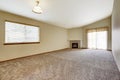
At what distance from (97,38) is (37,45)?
5.27 meters

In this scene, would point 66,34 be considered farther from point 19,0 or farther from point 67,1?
point 19,0

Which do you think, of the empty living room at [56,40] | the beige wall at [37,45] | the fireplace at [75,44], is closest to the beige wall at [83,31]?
the empty living room at [56,40]

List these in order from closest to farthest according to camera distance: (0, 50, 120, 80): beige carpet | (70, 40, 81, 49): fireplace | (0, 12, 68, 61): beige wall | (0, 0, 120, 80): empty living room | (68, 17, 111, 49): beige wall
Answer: (0, 50, 120, 80): beige carpet < (0, 0, 120, 80): empty living room < (0, 12, 68, 61): beige wall < (68, 17, 111, 49): beige wall < (70, 40, 81, 49): fireplace

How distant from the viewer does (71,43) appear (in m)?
8.53

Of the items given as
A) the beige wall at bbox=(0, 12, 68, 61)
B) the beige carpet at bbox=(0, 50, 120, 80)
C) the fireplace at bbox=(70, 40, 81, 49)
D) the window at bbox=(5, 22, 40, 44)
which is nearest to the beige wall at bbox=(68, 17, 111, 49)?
the fireplace at bbox=(70, 40, 81, 49)

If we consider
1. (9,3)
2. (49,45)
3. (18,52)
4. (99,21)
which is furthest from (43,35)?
(99,21)

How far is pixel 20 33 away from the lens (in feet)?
14.1

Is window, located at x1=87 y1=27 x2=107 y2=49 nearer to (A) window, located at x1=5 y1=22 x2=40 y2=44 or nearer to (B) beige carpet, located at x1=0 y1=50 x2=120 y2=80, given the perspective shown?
(B) beige carpet, located at x1=0 y1=50 x2=120 y2=80

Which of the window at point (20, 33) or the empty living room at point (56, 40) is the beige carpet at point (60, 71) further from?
the window at point (20, 33)

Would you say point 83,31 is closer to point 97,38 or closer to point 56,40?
point 97,38

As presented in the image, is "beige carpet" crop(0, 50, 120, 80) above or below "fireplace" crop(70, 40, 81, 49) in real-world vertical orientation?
below

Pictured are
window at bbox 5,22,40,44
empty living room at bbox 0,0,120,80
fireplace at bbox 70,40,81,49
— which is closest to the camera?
empty living room at bbox 0,0,120,80

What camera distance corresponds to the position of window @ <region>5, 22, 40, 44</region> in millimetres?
3814

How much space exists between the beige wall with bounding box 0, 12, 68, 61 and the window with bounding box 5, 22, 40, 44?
0.69 ft
